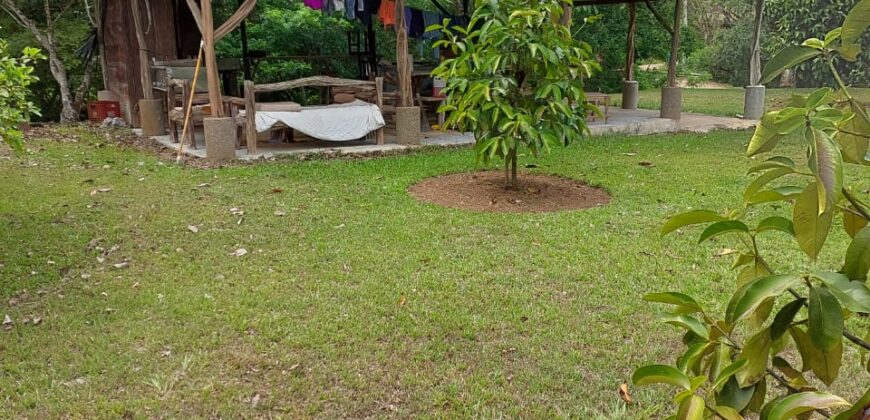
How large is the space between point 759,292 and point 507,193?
554cm

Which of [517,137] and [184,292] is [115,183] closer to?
[184,292]

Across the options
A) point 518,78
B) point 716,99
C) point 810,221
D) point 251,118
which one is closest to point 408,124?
point 251,118

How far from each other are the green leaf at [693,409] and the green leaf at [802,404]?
0.32ft

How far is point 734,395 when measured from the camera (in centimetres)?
119

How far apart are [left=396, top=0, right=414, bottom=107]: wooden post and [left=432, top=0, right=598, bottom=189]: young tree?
3346 mm

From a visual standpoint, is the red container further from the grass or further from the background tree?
→ the background tree

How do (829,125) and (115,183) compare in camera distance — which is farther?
(115,183)

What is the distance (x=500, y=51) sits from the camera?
5895 mm

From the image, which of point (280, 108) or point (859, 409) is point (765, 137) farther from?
point (280, 108)

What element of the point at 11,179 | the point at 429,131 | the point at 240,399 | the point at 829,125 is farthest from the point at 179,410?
the point at 429,131

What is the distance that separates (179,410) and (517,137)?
397 cm

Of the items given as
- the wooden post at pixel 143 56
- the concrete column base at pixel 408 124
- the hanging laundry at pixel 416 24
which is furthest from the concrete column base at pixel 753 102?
the wooden post at pixel 143 56

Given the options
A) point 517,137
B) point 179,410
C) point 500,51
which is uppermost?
point 500,51

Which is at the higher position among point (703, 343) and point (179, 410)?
point (703, 343)
